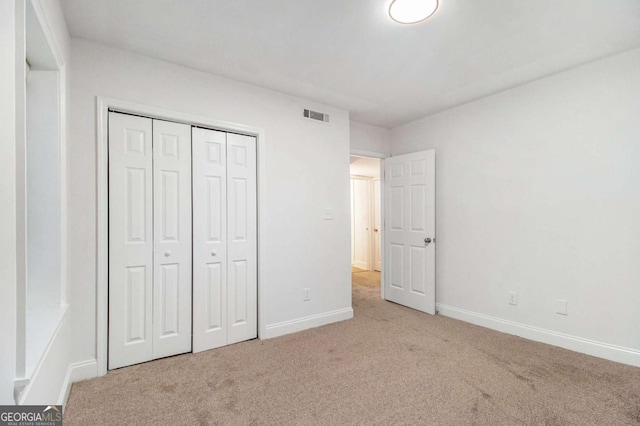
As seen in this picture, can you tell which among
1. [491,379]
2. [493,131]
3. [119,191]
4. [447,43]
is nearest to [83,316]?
[119,191]

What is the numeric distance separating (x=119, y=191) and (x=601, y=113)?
13.1 feet

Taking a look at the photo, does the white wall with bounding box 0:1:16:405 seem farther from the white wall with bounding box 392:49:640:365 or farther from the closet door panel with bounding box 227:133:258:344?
the white wall with bounding box 392:49:640:365

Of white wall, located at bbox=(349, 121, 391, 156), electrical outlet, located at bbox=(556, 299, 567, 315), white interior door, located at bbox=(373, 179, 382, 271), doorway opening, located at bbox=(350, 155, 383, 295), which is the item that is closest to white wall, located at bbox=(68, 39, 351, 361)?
white wall, located at bbox=(349, 121, 391, 156)

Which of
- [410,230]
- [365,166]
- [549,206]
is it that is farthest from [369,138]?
[549,206]

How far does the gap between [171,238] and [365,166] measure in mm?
4405

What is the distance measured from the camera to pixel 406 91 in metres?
3.08

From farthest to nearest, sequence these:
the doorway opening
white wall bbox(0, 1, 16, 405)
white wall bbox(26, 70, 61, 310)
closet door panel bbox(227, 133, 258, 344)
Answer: the doorway opening → closet door panel bbox(227, 133, 258, 344) → white wall bbox(26, 70, 61, 310) → white wall bbox(0, 1, 16, 405)

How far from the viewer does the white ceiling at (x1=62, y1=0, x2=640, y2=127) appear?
184 centimetres

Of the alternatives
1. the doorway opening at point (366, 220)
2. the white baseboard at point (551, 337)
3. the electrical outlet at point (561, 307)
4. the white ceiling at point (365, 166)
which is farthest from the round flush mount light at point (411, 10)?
the doorway opening at point (366, 220)

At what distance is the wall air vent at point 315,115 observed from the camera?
323cm

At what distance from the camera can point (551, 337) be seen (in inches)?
107

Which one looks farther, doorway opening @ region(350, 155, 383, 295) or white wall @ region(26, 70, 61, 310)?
doorway opening @ region(350, 155, 383, 295)
